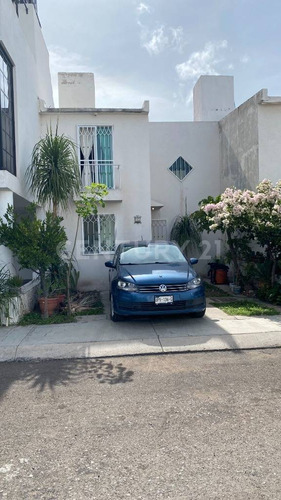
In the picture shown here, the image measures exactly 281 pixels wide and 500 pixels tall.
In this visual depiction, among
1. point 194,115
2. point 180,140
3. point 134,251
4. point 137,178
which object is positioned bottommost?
point 134,251

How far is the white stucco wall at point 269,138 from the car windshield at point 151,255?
4179 mm

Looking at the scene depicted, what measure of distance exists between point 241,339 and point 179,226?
22.2ft

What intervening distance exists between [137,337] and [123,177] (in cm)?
610

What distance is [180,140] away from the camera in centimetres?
1306

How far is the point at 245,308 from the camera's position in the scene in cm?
801

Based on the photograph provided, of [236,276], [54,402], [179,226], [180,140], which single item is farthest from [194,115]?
[54,402]

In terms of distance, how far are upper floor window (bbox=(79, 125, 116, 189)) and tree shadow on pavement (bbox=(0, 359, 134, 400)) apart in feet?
22.1

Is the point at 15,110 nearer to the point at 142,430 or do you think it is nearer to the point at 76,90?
the point at 76,90

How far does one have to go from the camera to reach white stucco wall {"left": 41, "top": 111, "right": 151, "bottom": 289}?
1097 cm

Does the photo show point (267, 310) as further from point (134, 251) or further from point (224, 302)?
point (134, 251)

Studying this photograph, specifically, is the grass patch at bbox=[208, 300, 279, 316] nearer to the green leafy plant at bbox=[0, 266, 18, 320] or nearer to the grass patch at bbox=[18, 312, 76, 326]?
the grass patch at bbox=[18, 312, 76, 326]

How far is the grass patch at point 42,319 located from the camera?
280 inches

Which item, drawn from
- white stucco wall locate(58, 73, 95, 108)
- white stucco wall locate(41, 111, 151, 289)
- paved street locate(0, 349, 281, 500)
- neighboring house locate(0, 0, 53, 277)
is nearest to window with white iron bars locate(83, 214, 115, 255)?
white stucco wall locate(41, 111, 151, 289)

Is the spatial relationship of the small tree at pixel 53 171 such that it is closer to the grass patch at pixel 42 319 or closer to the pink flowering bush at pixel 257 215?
the grass patch at pixel 42 319
